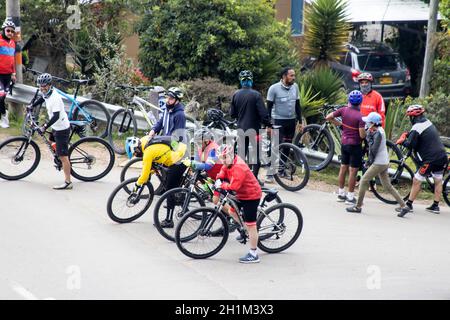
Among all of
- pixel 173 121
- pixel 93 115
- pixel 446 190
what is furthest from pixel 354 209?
pixel 93 115

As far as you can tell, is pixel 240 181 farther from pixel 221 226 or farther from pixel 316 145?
pixel 316 145

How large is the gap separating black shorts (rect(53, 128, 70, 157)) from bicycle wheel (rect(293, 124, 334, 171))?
3.88 metres

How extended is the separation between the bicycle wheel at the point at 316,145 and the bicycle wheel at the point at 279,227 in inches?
151

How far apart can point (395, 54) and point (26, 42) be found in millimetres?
10494

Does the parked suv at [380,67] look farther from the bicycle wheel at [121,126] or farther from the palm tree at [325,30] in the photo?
the bicycle wheel at [121,126]

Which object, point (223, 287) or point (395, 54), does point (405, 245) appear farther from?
point (395, 54)

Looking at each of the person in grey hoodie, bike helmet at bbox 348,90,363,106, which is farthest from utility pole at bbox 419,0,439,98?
the person in grey hoodie

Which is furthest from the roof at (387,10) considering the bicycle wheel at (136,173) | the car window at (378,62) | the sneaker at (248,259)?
the sneaker at (248,259)

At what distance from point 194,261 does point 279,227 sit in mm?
1106

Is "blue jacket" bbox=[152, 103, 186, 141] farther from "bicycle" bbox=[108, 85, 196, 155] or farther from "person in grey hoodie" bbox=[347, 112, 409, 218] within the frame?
"bicycle" bbox=[108, 85, 196, 155]

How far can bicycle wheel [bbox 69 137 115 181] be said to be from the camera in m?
12.2

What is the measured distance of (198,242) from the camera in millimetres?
9422

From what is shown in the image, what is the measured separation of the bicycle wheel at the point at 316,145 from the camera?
13.5 m

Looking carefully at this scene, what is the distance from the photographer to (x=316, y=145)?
1373 cm
